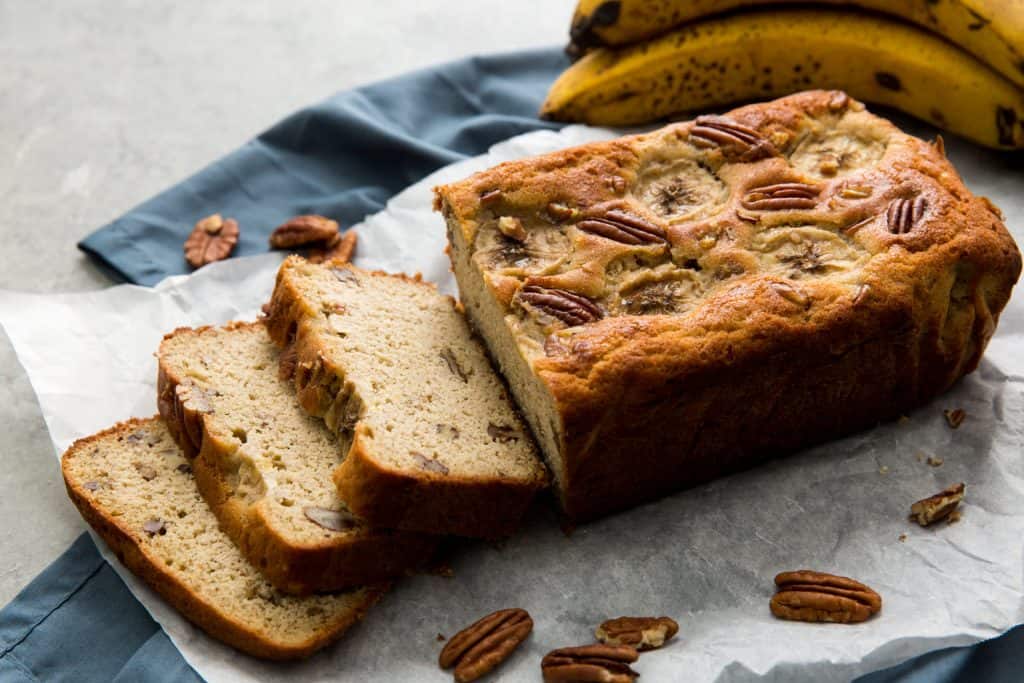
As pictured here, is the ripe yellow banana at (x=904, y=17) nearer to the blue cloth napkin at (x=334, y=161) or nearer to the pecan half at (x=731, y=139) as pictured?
the blue cloth napkin at (x=334, y=161)

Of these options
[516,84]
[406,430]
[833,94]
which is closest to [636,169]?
[833,94]

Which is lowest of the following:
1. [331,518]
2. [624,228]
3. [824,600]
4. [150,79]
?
[331,518]

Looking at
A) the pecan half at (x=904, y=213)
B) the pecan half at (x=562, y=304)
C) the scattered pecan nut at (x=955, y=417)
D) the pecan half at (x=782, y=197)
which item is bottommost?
the scattered pecan nut at (x=955, y=417)

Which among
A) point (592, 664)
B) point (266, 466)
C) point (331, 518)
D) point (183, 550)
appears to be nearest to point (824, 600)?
point (592, 664)

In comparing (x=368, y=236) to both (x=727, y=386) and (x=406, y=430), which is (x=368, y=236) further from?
(x=727, y=386)

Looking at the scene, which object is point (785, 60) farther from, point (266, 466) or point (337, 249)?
point (266, 466)

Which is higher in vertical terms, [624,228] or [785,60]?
[785,60]

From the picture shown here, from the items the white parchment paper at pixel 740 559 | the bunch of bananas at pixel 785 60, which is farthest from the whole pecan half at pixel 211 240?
the bunch of bananas at pixel 785 60
